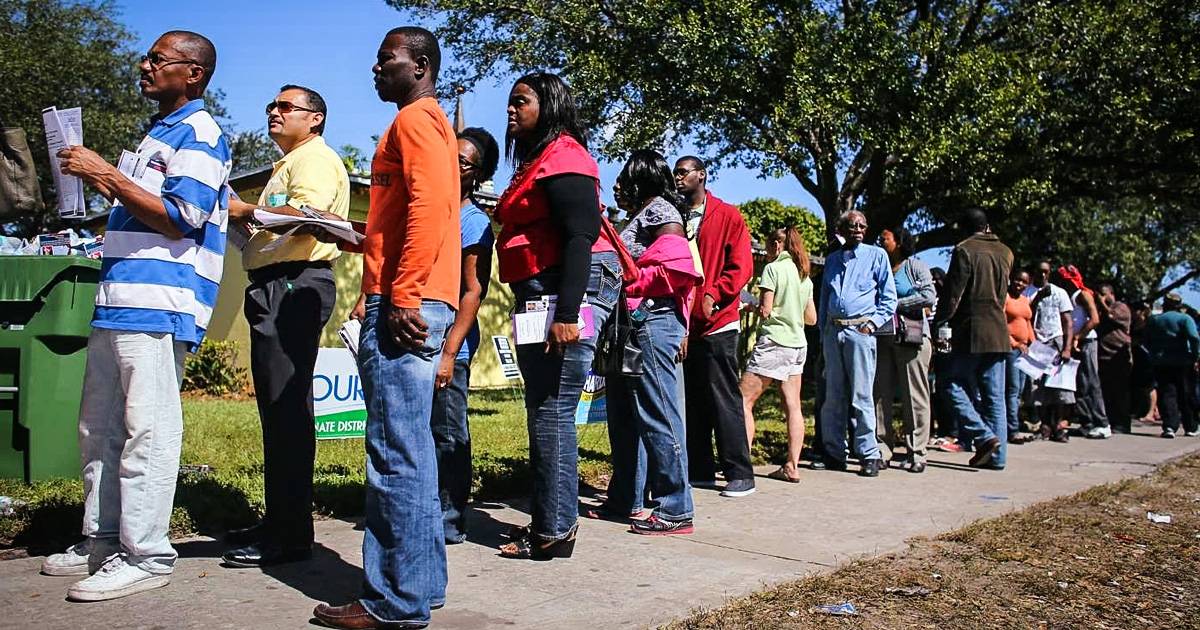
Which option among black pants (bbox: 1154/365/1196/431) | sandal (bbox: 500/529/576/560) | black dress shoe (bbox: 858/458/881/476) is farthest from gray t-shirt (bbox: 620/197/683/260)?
black pants (bbox: 1154/365/1196/431)

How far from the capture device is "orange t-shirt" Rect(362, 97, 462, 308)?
3.34m

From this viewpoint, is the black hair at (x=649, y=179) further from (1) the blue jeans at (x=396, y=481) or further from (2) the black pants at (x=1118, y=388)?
(2) the black pants at (x=1118, y=388)

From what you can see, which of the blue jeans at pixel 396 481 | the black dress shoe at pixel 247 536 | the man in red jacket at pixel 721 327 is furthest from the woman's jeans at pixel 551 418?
the man in red jacket at pixel 721 327

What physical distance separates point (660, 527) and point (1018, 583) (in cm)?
169

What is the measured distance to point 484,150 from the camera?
487 cm

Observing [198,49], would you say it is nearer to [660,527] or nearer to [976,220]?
[660,527]

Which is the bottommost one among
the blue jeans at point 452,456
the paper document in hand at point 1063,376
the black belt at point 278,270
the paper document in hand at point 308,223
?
the blue jeans at point 452,456

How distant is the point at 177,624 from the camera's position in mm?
3314

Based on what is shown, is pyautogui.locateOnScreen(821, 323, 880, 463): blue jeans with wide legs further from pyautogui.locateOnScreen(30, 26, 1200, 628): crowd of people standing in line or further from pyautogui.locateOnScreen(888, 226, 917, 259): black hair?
pyautogui.locateOnScreen(888, 226, 917, 259): black hair

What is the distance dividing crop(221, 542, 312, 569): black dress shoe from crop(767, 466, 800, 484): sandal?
3.86 m

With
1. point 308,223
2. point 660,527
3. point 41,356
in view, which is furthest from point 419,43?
point 41,356

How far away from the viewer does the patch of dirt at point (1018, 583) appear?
374cm

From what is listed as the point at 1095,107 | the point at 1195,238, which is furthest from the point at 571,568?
the point at 1195,238

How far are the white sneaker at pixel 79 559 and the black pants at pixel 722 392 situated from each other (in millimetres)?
3714
